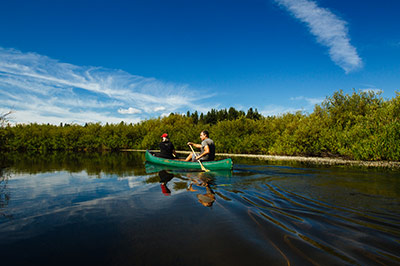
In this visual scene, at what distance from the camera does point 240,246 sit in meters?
2.93

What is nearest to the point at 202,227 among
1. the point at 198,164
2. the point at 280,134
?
the point at 198,164

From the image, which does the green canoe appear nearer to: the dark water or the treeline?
the dark water

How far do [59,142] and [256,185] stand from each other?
138 feet

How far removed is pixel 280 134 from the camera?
2605 cm

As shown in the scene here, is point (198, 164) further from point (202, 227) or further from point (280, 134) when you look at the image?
point (280, 134)

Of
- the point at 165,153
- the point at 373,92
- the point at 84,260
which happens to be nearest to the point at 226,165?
the point at 165,153

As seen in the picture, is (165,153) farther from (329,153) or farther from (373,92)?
(373,92)

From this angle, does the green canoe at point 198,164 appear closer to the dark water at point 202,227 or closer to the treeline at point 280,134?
the dark water at point 202,227

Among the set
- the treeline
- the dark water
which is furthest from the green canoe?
the treeline

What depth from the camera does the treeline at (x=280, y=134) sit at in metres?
15.7

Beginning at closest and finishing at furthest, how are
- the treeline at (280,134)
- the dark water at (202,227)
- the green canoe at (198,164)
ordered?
1. the dark water at (202,227)
2. the green canoe at (198,164)
3. the treeline at (280,134)

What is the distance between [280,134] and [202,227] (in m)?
24.2

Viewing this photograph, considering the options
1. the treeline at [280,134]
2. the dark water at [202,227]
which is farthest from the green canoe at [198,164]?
the treeline at [280,134]

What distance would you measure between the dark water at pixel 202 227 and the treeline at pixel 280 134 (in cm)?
1104
